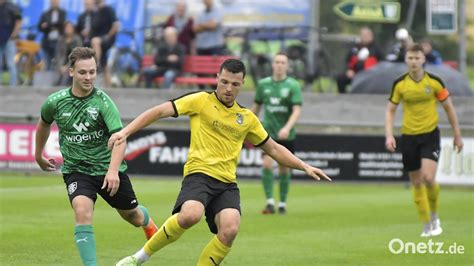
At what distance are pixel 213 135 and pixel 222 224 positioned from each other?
0.86 m

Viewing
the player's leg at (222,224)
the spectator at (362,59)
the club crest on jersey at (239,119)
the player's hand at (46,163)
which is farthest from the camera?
the spectator at (362,59)

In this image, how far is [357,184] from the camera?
22531 mm

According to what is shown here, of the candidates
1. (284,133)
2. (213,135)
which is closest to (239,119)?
(213,135)

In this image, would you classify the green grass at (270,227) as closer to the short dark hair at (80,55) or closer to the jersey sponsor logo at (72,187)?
the jersey sponsor logo at (72,187)

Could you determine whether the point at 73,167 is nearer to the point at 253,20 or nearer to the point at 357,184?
the point at 357,184

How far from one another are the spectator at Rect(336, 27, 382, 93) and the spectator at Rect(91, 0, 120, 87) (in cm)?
510

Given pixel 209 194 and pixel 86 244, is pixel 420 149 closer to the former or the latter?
pixel 209 194

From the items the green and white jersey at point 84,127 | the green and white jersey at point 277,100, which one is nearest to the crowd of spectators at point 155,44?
the green and white jersey at point 277,100

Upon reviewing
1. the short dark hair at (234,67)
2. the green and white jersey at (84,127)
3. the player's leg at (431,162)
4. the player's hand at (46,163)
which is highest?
the short dark hair at (234,67)

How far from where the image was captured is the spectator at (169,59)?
24.0 meters

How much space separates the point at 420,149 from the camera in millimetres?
14773

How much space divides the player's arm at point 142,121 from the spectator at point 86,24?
14.4 metres

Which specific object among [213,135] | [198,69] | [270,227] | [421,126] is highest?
[213,135]

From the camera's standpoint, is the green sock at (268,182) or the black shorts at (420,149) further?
the green sock at (268,182)
